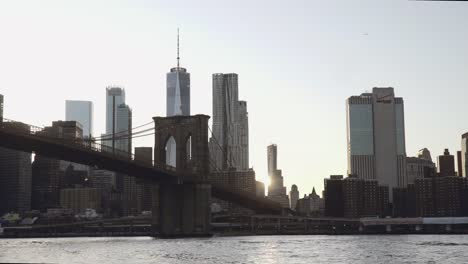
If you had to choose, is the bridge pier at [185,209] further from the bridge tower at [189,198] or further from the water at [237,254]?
the water at [237,254]

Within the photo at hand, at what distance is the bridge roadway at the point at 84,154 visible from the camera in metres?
62.1

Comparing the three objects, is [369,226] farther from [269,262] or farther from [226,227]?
[269,262]

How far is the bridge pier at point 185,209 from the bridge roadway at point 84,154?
2905mm

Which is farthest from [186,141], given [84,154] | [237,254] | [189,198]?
[237,254]

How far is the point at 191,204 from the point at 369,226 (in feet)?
283

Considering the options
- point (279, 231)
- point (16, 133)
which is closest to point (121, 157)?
point (16, 133)

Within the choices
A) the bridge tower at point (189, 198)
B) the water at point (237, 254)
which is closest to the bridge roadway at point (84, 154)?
the bridge tower at point (189, 198)

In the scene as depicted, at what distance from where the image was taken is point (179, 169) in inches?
3905

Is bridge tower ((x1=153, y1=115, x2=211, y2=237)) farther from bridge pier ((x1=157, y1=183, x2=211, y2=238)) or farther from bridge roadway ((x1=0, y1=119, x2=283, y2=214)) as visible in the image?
bridge roadway ((x1=0, y1=119, x2=283, y2=214))

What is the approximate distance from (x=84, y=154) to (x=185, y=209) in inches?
1067

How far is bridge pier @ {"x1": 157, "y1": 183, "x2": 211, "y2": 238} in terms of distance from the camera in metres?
94.6

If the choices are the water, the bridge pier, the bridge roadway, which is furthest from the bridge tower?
the water

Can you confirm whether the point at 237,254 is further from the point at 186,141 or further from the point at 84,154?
the point at 186,141

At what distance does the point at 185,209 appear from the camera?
96125mm
